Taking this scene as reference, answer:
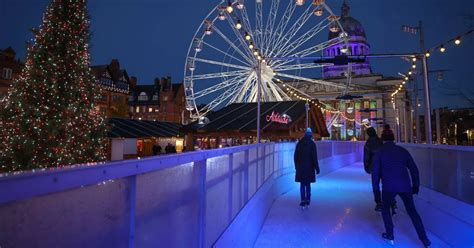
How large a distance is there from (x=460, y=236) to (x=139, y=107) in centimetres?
8980

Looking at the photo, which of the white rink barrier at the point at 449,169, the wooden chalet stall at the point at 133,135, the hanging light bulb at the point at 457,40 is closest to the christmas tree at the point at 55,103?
the white rink barrier at the point at 449,169

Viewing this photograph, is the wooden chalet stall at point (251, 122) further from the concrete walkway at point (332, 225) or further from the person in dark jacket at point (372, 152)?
the person in dark jacket at point (372, 152)

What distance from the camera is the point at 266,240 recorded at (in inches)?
296

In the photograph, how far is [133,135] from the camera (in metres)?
34.8

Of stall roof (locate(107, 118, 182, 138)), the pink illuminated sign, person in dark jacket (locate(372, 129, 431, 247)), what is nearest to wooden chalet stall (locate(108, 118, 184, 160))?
stall roof (locate(107, 118, 182, 138))

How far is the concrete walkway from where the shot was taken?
735 cm

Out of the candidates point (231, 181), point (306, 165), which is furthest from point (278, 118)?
point (231, 181)

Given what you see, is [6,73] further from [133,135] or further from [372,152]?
[372,152]


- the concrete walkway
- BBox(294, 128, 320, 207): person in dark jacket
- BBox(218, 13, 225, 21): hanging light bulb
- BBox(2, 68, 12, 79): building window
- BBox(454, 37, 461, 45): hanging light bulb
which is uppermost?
BBox(2, 68, 12, 79): building window

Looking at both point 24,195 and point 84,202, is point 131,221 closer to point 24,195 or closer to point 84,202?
point 84,202

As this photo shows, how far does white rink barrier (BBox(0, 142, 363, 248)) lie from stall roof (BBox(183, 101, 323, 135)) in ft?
94.5

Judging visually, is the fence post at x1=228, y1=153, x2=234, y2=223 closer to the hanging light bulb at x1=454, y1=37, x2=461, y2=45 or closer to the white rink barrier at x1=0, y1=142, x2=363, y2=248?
the white rink barrier at x1=0, y1=142, x2=363, y2=248

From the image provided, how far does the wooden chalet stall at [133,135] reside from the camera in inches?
1278

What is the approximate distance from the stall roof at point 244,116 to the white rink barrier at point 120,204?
2879cm
